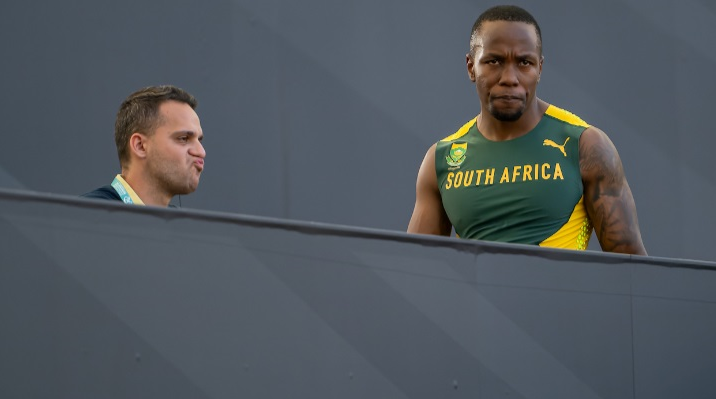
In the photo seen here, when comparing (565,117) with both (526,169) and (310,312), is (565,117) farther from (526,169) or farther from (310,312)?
(310,312)

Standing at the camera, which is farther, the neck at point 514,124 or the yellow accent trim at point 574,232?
the neck at point 514,124

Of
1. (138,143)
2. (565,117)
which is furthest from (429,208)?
(138,143)

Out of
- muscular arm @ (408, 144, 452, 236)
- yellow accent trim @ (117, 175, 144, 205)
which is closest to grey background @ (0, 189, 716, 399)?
muscular arm @ (408, 144, 452, 236)

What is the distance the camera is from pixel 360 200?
463 cm

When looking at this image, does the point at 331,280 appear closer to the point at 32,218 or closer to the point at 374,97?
the point at 32,218

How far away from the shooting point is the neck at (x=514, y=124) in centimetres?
306

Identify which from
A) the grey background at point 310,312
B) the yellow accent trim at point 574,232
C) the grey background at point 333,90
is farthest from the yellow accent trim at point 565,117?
the grey background at point 333,90

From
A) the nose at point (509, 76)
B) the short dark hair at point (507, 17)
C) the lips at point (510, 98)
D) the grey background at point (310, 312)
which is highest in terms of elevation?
the short dark hair at point (507, 17)

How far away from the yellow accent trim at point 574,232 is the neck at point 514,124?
0.26 m

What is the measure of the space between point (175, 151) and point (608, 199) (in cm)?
129

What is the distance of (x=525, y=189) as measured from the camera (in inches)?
116

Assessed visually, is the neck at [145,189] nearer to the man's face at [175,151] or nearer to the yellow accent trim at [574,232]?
the man's face at [175,151]

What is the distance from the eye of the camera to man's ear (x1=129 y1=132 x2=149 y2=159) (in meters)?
3.32

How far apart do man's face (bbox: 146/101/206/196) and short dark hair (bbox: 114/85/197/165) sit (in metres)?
0.02
